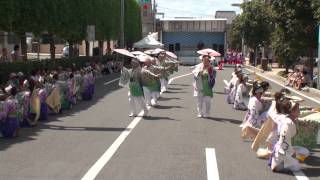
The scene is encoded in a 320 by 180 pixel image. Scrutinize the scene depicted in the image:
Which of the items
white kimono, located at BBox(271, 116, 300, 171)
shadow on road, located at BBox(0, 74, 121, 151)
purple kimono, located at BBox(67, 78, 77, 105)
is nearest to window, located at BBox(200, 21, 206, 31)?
shadow on road, located at BBox(0, 74, 121, 151)

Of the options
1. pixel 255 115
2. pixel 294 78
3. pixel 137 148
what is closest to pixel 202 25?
pixel 294 78

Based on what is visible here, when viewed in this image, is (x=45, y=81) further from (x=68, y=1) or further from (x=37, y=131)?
(x=68, y=1)

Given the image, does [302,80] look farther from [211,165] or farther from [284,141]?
[284,141]

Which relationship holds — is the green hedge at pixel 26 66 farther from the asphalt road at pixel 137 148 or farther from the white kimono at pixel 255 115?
the white kimono at pixel 255 115

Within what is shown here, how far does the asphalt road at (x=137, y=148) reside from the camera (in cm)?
932

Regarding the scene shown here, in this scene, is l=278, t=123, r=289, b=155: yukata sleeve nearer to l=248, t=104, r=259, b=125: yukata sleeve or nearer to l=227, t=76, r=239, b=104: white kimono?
l=248, t=104, r=259, b=125: yukata sleeve

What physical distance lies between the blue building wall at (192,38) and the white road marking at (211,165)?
43393 mm

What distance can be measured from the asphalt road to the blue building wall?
3648 centimetres

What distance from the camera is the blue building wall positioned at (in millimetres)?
54344

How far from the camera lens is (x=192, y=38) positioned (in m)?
55.1

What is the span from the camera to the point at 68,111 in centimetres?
1786

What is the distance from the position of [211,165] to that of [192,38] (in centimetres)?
4556

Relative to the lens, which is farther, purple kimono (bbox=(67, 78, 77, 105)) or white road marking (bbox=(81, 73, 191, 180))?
purple kimono (bbox=(67, 78, 77, 105))

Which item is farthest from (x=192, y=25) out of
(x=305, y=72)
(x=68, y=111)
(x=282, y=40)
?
(x=68, y=111)
